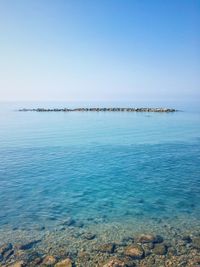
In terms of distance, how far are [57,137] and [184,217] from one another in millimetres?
34171

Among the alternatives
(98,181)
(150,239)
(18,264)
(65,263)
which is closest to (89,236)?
(65,263)

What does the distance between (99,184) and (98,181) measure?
0.77 metres

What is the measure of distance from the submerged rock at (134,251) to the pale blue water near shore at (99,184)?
1932 millimetres

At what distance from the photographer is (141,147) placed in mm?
40094

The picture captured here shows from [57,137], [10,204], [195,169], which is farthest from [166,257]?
[57,137]

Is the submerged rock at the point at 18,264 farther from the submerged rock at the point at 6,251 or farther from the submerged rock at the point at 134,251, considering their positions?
the submerged rock at the point at 134,251

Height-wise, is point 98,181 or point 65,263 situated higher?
point 98,181

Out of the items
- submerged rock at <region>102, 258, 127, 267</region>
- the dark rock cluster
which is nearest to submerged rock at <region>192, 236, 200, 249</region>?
the dark rock cluster

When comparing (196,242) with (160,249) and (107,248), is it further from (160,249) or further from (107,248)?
(107,248)

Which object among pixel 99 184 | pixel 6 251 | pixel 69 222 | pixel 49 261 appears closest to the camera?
pixel 49 261

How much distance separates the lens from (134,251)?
14492 mm

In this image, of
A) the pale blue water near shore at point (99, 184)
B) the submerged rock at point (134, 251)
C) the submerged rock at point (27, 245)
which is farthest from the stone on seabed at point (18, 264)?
the submerged rock at point (134, 251)

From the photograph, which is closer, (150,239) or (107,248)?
(107,248)

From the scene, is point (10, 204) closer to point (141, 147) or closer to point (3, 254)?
point (3, 254)
